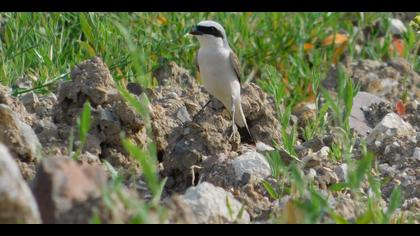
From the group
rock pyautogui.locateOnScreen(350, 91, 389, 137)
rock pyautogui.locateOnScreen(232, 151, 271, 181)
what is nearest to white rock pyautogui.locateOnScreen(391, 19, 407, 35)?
rock pyautogui.locateOnScreen(350, 91, 389, 137)

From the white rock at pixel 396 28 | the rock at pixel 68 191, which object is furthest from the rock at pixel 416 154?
the white rock at pixel 396 28

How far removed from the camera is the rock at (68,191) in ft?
12.1

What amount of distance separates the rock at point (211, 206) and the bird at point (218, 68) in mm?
2007

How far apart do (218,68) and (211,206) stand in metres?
2.67

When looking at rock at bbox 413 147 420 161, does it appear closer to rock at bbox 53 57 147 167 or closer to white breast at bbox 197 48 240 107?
white breast at bbox 197 48 240 107

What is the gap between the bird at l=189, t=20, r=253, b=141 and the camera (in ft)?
21.8

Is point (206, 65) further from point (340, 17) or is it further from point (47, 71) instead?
point (340, 17)

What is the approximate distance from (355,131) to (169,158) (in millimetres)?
1685

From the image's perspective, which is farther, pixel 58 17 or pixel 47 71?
pixel 58 17

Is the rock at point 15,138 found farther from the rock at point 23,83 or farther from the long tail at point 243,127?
the long tail at point 243,127

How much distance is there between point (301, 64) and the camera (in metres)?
8.41
